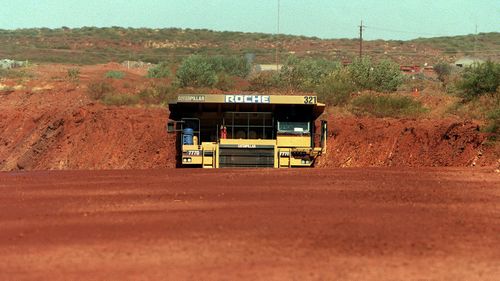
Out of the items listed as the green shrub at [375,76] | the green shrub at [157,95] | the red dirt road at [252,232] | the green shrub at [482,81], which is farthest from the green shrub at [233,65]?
the red dirt road at [252,232]

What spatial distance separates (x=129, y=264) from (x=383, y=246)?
2.93m

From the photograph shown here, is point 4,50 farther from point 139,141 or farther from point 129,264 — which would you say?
point 129,264

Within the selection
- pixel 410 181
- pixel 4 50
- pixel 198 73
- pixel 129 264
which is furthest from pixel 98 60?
pixel 129 264

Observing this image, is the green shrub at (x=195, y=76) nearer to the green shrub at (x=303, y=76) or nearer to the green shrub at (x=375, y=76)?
the green shrub at (x=303, y=76)

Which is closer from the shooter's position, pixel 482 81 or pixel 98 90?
pixel 482 81

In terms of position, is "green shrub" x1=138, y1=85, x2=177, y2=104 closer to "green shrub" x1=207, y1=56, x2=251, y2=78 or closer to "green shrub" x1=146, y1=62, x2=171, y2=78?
"green shrub" x1=146, y1=62, x2=171, y2=78

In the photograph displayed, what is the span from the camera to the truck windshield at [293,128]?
24.7 metres

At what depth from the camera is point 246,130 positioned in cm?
2511

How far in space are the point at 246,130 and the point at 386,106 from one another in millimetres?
18082

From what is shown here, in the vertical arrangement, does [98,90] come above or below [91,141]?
above

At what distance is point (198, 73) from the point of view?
5978 centimetres

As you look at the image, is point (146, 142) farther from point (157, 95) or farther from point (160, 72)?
point (160, 72)

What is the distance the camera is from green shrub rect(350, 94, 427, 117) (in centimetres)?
4066

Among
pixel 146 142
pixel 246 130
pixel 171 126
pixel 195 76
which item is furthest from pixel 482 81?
pixel 195 76
